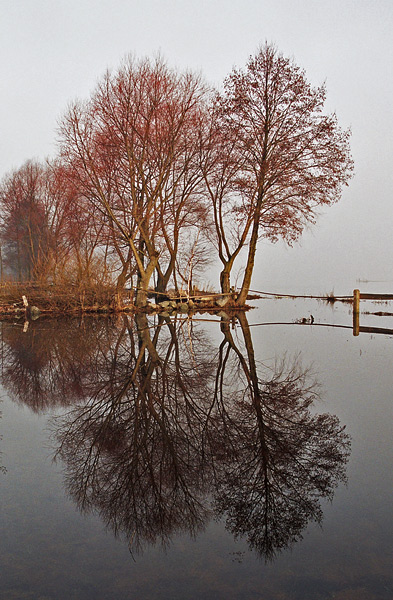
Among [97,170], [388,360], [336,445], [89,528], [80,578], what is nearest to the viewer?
[80,578]

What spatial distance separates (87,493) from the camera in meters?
3.86

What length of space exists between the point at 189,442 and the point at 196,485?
1.05 metres

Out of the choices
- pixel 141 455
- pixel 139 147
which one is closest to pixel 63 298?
pixel 139 147

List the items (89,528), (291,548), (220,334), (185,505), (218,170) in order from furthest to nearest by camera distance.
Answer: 1. (218,170)
2. (220,334)
3. (185,505)
4. (89,528)
5. (291,548)

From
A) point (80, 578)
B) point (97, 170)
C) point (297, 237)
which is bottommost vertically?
point (80, 578)

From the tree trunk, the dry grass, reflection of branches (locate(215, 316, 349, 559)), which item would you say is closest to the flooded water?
reflection of branches (locate(215, 316, 349, 559))

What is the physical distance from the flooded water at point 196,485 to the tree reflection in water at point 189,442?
2cm

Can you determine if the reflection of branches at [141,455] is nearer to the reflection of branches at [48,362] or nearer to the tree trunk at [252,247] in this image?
the reflection of branches at [48,362]

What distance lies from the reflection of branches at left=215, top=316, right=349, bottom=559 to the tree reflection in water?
11 mm

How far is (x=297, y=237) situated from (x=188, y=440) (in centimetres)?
1976

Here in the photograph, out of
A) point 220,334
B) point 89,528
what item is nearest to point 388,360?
point 220,334

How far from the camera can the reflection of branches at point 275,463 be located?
3.35 metres

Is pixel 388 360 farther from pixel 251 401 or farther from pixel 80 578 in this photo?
pixel 80 578

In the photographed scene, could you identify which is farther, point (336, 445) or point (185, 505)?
point (336, 445)
